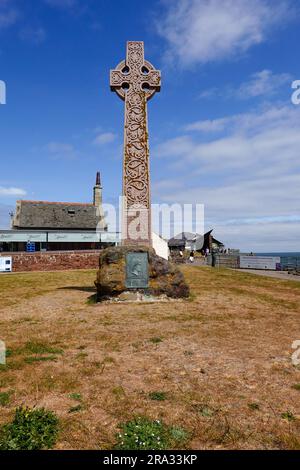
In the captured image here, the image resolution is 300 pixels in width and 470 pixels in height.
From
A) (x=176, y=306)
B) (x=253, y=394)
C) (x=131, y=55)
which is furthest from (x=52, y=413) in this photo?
(x=131, y=55)

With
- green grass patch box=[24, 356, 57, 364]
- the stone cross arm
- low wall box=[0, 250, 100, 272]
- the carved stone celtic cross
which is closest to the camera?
green grass patch box=[24, 356, 57, 364]

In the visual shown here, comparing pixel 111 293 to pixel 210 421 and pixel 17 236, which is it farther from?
pixel 17 236

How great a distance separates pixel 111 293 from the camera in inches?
414

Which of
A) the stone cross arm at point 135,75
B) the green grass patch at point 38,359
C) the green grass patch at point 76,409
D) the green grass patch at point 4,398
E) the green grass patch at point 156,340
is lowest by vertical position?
the green grass patch at point 76,409

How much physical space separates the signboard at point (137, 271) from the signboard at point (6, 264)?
687 inches

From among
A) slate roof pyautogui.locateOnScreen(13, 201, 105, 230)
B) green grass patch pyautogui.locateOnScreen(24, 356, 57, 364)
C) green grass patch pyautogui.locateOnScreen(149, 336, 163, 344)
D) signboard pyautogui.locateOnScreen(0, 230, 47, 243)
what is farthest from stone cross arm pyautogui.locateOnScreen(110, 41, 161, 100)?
slate roof pyautogui.locateOnScreen(13, 201, 105, 230)

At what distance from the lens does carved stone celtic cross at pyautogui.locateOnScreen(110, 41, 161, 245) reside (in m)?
11.8

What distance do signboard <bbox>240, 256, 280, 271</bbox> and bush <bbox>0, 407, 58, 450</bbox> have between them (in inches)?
1128

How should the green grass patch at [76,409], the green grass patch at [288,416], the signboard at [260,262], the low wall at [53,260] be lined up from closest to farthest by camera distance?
the green grass patch at [288,416], the green grass patch at [76,409], the low wall at [53,260], the signboard at [260,262]

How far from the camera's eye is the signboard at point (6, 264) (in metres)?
24.3

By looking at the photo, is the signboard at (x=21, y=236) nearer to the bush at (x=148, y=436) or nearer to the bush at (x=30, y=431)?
the bush at (x=30, y=431)

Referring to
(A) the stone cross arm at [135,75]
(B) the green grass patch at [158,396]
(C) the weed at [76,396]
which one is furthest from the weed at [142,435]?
(A) the stone cross arm at [135,75]

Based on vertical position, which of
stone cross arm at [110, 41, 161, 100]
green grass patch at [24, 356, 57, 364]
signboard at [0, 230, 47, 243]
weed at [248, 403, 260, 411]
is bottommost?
weed at [248, 403, 260, 411]

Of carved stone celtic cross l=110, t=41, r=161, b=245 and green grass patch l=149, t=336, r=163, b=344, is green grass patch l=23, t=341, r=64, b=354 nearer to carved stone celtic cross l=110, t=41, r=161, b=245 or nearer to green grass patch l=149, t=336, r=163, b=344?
green grass patch l=149, t=336, r=163, b=344
